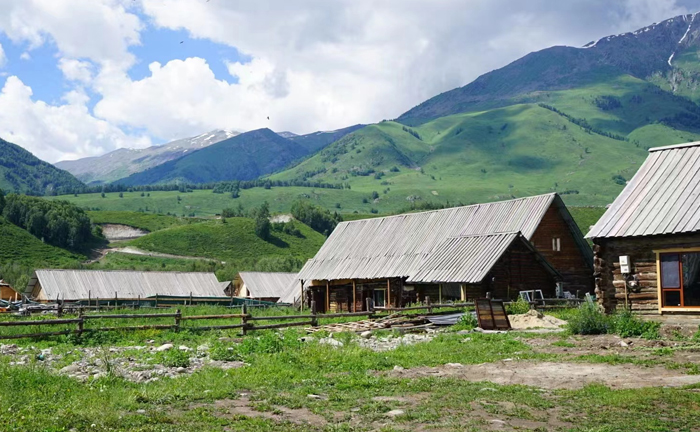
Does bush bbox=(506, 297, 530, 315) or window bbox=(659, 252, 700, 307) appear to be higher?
window bbox=(659, 252, 700, 307)

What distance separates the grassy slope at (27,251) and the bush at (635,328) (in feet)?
340

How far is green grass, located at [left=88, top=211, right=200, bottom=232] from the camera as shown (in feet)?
602

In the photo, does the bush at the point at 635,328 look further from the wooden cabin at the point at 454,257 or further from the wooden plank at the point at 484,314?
the wooden cabin at the point at 454,257

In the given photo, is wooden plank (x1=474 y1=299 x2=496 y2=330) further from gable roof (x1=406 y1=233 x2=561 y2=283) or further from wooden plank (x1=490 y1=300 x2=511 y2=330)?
gable roof (x1=406 y1=233 x2=561 y2=283)

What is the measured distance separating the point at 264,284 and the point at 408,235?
44447 mm

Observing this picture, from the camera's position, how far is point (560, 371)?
615 inches

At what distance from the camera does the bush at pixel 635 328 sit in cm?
2127

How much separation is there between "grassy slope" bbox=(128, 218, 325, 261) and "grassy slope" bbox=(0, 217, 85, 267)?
18.7m

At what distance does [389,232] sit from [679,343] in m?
34.6

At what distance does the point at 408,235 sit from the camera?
51156 mm

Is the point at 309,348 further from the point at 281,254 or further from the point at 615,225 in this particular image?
the point at 281,254

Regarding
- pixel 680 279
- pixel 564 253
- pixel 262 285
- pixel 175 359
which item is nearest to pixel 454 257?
pixel 564 253

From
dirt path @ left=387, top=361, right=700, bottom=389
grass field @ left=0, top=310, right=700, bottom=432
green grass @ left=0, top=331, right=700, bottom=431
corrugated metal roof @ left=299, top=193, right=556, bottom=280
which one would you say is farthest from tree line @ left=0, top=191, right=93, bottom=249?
dirt path @ left=387, top=361, right=700, bottom=389

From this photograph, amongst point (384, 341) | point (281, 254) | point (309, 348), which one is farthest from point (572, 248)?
point (281, 254)
